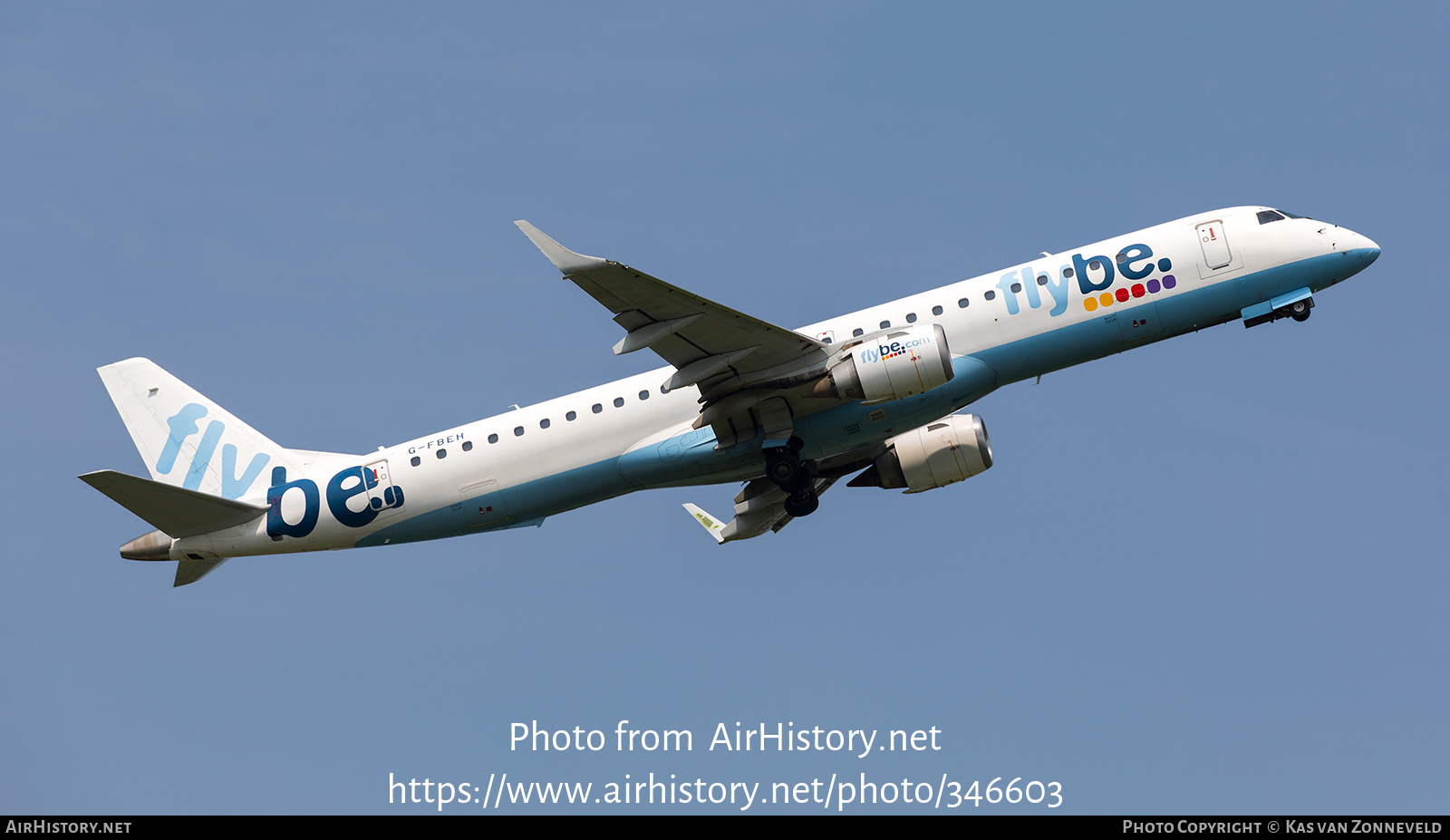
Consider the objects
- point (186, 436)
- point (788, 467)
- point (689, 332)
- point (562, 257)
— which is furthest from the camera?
point (186, 436)

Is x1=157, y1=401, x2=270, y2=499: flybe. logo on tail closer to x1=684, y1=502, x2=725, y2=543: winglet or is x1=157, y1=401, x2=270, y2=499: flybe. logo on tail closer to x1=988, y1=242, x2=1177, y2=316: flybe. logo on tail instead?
x1=684, y1=502, x2=725, y2=543: winglet

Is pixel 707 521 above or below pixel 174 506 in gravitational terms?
below

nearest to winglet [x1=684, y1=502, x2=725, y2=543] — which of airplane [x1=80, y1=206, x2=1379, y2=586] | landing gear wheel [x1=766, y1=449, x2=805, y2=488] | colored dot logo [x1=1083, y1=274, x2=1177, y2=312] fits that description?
airplane [x1=80, y1=206, x2=1379, y2=586]

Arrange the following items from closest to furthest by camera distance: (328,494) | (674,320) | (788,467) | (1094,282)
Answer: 1. (674,320)
2. (1094,282)
3. (788,467)
4. (328,494)

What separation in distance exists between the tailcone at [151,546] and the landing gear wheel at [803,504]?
60.6 ft

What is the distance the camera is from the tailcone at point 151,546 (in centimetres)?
4125

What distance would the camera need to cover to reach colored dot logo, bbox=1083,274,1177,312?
37.9m

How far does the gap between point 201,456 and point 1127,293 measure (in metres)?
28.3

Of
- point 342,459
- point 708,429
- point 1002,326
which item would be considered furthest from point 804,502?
point 342,459

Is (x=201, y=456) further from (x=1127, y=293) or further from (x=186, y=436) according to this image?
(x=1127, y=293)

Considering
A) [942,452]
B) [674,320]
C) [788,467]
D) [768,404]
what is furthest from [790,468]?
[674,320]

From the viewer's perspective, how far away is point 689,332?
36.1m

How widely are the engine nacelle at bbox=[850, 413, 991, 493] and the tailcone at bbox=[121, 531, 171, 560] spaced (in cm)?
2198
